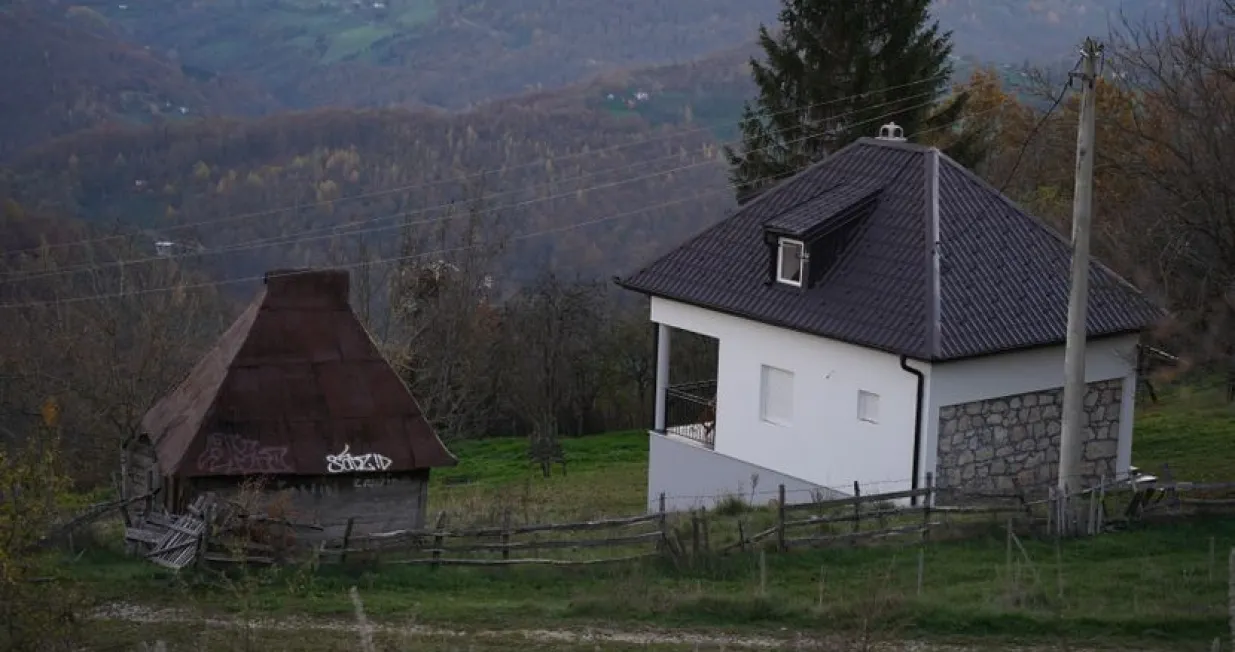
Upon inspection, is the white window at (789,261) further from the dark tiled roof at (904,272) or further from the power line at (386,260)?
the power line at (386,260)

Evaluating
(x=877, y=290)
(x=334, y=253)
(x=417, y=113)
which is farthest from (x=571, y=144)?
(x=877, y=290)

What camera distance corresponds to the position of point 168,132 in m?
103

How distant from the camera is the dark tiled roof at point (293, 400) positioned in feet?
77.7

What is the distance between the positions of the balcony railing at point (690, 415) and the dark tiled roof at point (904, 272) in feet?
6.82

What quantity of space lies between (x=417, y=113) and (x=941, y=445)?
→ 3335 inches

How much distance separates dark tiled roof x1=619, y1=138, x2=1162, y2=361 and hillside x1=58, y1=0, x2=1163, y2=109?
106m

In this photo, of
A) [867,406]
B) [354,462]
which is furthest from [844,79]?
[354,462]

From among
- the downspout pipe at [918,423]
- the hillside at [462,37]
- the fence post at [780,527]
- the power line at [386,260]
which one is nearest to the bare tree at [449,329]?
the power line at [386,260]

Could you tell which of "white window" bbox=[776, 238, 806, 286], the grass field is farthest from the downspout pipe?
"white window" bbox=[776, 238, 806, 286]

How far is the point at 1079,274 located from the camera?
72.3 feet

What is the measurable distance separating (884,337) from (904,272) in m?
1.58

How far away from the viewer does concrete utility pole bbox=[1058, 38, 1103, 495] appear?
21.5 metres

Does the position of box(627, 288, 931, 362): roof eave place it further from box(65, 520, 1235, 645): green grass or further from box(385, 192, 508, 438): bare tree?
box(385, 192, 508, 438): bare tree

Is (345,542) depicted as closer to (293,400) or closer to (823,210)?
(293,400)
